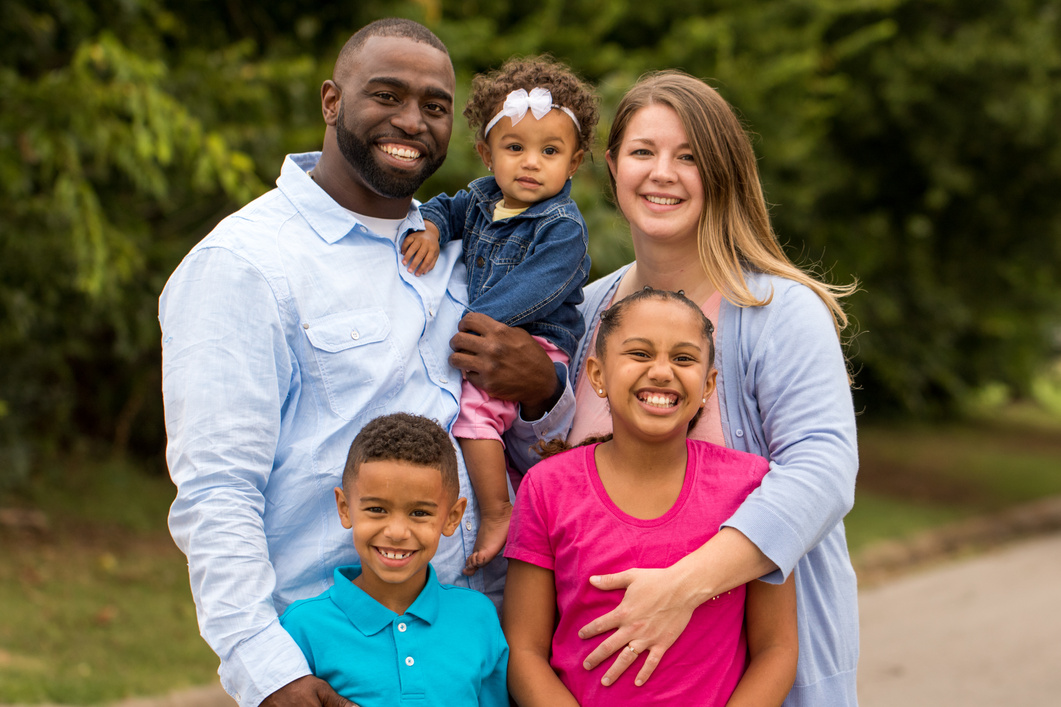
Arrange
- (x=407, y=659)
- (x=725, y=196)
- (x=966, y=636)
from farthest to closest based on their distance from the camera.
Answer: (x=966, y=636), (x=725, y=196), (x=407, y=659)

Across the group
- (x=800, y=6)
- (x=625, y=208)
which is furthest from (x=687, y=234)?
(x=800, y=6)

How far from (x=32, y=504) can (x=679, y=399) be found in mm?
7031

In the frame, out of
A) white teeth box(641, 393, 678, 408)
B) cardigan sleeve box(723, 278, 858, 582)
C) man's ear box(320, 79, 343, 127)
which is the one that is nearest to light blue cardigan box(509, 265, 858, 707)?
cardigan sleeve box(723, 278, 858, 582)

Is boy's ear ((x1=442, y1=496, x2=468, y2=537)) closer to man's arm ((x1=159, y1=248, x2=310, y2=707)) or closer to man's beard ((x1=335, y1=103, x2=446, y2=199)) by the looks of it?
man's arm ((x1=159, y1=248, x2=310, y2=707))

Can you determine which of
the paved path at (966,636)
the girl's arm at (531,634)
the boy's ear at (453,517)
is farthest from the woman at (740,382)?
the paved path at (966,636)

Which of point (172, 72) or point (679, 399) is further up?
point (172, 72)

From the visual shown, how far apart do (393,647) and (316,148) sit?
5.62 meters

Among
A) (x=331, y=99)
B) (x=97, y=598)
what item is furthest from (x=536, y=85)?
(x=97, y=598)

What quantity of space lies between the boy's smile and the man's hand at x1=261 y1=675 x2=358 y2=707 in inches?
9.0

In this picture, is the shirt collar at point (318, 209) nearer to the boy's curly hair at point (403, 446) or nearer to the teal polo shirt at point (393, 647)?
the boy's curly hair at point (403, 446)

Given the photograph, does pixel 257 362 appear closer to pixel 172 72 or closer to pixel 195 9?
pixel 172 72

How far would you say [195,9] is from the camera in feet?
27.0

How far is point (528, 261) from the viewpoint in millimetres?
2727

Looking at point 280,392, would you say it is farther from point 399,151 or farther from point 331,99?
point 331,99
